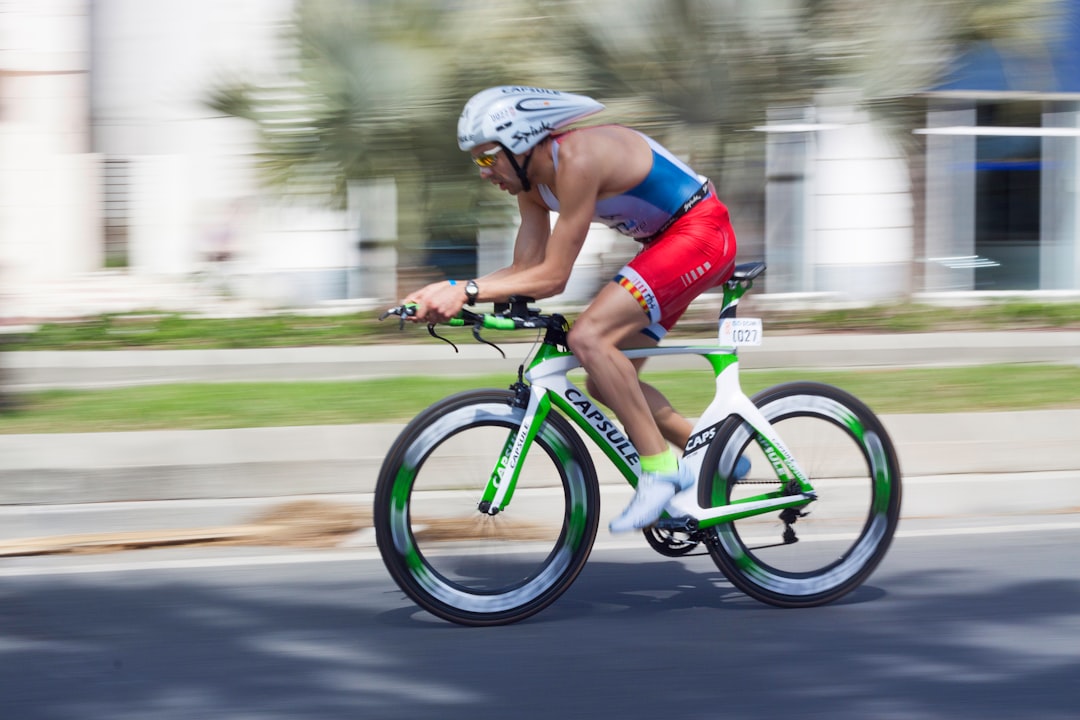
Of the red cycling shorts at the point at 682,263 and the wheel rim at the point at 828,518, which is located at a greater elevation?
the red cycling shorts at the point at 682,263

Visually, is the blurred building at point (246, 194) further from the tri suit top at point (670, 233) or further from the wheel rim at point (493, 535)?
the wheel rim at point (493, 535)

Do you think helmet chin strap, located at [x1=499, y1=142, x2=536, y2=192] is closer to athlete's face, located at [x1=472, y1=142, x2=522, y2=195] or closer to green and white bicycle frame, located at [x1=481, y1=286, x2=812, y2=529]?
athlete's face, located at [x1=472, y1=142, x2=522, y2=195]

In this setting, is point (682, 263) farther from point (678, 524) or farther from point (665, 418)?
point (678, 524)

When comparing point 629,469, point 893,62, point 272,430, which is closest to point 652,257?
point 629,469

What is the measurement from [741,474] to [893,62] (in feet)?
26.6

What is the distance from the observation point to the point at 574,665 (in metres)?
4.13

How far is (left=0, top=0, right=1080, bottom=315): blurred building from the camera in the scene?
14.5 meters

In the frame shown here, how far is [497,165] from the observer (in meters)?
4.39

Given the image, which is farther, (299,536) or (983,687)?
(299,536)

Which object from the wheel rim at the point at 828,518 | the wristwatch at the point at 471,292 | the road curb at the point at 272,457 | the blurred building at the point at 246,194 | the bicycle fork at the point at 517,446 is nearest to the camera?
the wristwatch at the point at 471,292

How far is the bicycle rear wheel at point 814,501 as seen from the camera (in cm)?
466

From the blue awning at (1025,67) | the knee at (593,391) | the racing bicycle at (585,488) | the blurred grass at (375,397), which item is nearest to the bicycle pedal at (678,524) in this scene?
the racing bicycle at (585,488)

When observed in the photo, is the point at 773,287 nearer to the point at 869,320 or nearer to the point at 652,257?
the point at 869,320

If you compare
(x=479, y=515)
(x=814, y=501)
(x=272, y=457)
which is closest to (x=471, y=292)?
(x=479, y=515)
